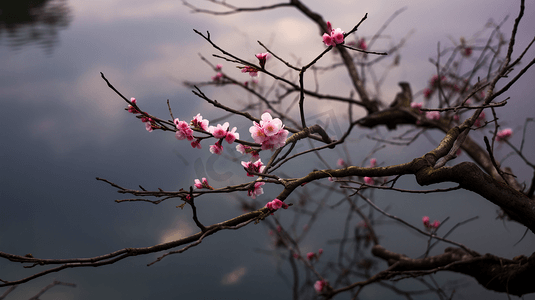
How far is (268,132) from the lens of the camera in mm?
1242

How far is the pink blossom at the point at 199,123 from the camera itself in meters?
1.37

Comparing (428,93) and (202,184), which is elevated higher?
(428,93)

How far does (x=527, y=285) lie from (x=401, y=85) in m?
2.51

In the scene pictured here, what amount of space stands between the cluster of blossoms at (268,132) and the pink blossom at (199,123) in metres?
0.25

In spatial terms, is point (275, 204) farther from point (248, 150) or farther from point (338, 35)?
point (338, 35)

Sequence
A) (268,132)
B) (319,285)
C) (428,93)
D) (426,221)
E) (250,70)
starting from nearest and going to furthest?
(268,132) < (250,70) < (319,285) < (426,221) < (428,93)

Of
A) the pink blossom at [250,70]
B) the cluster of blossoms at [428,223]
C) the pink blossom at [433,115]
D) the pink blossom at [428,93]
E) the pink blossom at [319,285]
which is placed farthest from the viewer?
the pink blossom at [428,93]

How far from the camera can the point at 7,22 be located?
916cm

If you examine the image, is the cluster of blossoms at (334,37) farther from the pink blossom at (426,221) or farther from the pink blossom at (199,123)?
the pink blossom at (426,221)

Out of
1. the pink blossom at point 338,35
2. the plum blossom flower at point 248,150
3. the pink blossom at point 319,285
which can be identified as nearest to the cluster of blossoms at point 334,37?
the pink blossom at point 338,35

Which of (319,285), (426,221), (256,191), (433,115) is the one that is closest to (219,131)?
(256,191)

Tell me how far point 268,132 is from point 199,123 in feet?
1.12

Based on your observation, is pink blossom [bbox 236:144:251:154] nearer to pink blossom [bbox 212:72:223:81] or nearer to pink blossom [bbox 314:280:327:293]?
pink blossom [bbox 212:72:223:81]

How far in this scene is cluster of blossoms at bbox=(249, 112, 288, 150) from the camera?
48.9 inches
